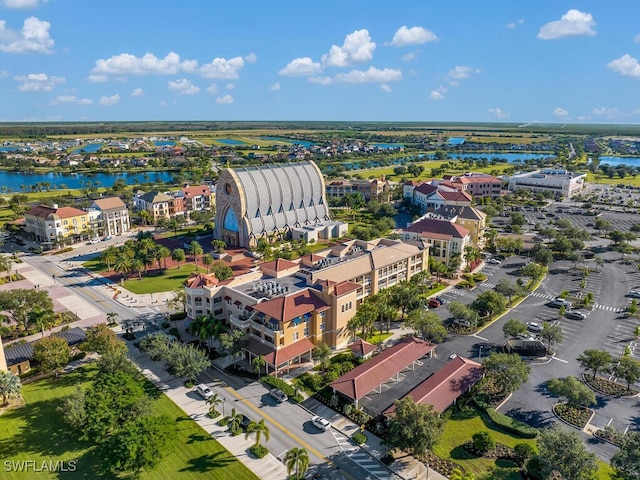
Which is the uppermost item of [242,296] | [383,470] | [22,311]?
[242,296]

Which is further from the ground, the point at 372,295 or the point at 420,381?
the point at 372,295

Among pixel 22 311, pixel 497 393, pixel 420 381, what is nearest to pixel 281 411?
pixel 420 381

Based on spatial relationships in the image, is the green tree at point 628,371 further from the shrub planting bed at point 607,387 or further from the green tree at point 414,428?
the green tree at point 414,428

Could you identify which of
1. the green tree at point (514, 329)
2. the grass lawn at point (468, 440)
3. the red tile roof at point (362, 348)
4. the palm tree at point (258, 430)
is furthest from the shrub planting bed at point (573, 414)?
the palm tree at point (258, 430)

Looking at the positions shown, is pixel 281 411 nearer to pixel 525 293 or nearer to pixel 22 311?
pixel 22 311

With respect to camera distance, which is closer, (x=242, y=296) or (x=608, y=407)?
(x=608, y=407)

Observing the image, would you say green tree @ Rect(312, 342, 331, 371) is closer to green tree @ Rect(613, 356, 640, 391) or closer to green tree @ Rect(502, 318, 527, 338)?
green tree @ Rect(502, 318, 527, 338)

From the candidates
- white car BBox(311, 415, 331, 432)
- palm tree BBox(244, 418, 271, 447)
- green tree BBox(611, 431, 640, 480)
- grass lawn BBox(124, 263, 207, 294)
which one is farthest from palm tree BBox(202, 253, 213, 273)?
green tree BBox(611, 431, 640, 480)
